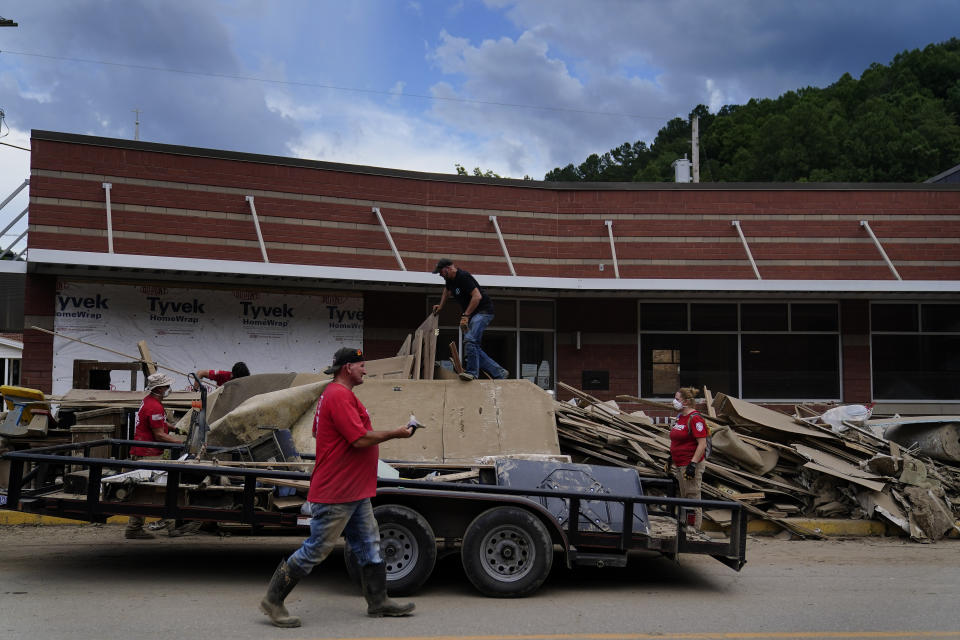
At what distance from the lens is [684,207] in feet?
59.3

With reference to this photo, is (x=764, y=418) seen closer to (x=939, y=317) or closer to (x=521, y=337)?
(x=521, y=337)

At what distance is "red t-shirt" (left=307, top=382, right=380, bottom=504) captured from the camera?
19.1 feet

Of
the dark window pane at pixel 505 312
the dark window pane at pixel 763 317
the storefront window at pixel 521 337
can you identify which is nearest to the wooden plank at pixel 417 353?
the storefront window at pixel 521 337

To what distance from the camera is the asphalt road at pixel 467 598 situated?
596 centimetres

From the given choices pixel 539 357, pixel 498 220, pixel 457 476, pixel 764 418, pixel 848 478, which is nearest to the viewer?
pixel 457 476

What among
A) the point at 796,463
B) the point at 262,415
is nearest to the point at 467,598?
the point at 262,415

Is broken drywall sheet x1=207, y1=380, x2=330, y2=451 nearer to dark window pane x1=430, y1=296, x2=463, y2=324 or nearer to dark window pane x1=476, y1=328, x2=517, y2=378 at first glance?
dark window pane x1=430, y1=296, x2=463, y2=324

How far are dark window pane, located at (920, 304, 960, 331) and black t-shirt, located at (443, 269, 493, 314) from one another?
11616 millimetres

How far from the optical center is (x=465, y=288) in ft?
34.3

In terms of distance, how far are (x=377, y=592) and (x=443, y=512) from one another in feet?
3.87

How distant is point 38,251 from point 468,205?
789 cm

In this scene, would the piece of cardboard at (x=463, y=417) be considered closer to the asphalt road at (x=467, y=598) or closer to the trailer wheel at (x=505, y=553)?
the asphalt road at (x=467, y=598)

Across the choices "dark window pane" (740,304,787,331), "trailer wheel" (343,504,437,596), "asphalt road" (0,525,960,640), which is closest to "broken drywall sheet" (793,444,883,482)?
"asphalt road" (0,525,960,640)

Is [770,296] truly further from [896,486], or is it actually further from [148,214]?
[148,214]
